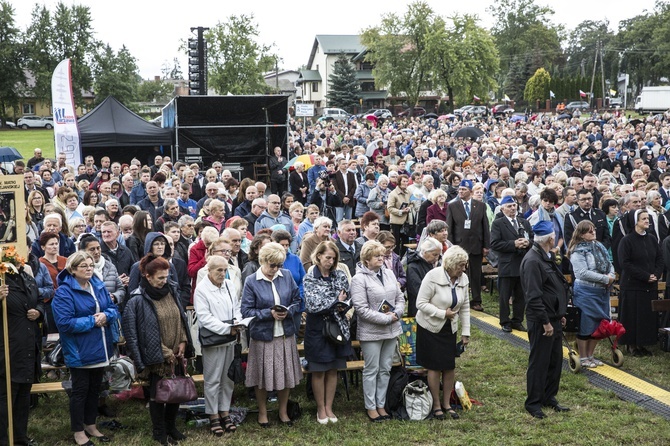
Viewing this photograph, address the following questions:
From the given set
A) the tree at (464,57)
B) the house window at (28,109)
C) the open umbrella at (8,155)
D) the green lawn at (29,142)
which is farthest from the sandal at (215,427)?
the house window at (28,109)

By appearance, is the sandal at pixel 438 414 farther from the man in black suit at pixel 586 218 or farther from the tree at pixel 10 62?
the tree at pixel 10 62

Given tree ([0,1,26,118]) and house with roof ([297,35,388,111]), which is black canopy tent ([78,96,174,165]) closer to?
tree ([0,1,26,118])

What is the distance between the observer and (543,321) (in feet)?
22.3

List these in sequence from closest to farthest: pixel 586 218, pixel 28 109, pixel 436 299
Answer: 1. pixel 436 299
2. pixel 586 218
3. pixel 28 109

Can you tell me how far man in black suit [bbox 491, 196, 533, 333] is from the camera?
9.56 metres

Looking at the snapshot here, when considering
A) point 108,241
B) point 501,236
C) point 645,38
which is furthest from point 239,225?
point 645,38

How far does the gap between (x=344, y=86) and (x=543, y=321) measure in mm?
69175

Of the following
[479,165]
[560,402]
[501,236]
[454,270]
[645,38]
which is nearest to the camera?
[454,270]

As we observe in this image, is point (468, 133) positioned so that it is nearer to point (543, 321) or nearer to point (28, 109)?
point (543, 321)

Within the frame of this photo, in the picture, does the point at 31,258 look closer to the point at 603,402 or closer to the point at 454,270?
the point at 454,270

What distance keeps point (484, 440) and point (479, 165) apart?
1024cm

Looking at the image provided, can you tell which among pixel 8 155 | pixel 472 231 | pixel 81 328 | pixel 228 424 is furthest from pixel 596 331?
pixel 8 155

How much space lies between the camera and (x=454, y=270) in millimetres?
6746

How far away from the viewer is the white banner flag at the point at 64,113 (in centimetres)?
1752
